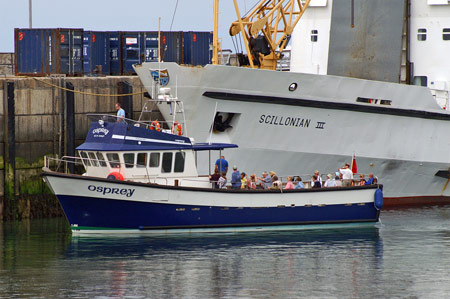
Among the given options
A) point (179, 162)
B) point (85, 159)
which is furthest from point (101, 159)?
point (179, 162)

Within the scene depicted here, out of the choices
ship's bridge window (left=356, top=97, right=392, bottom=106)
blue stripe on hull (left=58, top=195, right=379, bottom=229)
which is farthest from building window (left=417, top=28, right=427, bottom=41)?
blue stripe on hull (left=58, top=195, right=379, bottom=229)

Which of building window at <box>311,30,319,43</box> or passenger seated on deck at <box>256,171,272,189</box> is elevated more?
building window at <box>311,30,319,43</box>

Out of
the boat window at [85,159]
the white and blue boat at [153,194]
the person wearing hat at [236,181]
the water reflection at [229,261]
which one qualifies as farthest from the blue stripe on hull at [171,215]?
the boat window at [85,159]

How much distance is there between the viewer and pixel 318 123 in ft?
112

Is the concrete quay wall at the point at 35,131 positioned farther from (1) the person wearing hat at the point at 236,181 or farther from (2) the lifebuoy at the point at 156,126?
(1) the person wearing hat at the point at 236,181

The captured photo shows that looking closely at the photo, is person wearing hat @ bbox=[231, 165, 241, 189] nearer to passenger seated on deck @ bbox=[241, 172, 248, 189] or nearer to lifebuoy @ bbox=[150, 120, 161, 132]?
passenger seated on deck @ bbox=[241, 172, 248, 189]

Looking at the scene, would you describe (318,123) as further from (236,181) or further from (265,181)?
(236,181)

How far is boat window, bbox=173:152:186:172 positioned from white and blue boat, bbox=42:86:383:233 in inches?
1.2

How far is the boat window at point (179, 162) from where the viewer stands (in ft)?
95.9

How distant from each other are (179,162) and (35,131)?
240 inches

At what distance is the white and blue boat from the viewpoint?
91.6ft

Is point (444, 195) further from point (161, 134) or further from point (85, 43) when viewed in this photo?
point (85, 43)

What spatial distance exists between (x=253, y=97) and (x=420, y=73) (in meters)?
7.93

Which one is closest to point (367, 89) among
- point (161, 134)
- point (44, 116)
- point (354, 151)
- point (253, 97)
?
point (354, 151)
